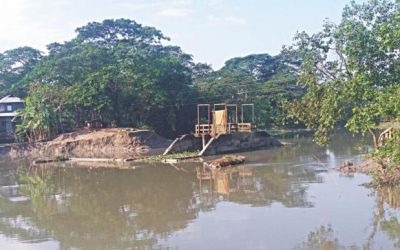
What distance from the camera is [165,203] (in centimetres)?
1941

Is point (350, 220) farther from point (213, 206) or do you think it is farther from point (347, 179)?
point (347, 179)

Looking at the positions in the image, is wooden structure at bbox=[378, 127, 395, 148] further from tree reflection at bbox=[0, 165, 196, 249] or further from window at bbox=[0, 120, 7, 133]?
window at bbox=[0, 120, 7, 133]

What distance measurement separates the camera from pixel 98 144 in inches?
1829

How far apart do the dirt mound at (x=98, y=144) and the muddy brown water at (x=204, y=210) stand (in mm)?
15940

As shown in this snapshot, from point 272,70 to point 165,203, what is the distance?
214 ft

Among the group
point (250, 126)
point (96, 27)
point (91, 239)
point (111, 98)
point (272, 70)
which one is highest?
point (96, 27)

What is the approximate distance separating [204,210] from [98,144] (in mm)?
30302

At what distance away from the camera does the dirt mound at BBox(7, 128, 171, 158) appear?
45.3 m

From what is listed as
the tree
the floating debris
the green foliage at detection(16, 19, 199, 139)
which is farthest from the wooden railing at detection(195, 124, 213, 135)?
the tree

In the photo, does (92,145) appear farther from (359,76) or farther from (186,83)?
(359,76)

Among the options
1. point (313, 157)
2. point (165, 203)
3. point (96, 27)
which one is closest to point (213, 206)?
point (165, 203)

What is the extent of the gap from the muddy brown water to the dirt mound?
15.9 metres

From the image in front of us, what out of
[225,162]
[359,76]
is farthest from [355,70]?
[225,162]

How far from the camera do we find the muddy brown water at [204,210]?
1362 centimetres
